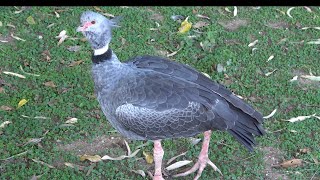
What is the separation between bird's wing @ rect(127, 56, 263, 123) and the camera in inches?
172

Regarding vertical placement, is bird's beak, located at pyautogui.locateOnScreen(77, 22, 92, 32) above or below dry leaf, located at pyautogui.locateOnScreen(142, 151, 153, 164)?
above

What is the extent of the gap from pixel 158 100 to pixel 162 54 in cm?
208

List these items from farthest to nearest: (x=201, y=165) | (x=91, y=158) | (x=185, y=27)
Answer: (x=185, y=27) < (x=91, y=158) < (x=201, y=165)

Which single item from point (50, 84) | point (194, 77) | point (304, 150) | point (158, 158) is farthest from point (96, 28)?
point (304, 150)

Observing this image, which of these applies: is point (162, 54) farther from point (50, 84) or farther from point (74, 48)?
point (50, 84)

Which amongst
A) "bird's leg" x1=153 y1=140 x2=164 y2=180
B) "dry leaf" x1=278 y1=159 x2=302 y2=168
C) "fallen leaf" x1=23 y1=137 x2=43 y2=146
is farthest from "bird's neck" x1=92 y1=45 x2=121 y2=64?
"dry leaf" x1=278 y1=159 x2=302 y2=168

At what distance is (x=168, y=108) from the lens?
13.8ft

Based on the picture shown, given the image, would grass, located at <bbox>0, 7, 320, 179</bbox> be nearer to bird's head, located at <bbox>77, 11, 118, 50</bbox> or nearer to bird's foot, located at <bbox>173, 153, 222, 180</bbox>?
bird's foot, located at <bbox>173, 153, 222, 180</bbox>

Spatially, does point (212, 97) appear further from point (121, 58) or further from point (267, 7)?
point (267, 7)

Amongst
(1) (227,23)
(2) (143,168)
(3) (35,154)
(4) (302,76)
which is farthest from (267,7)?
(3) (35,154)

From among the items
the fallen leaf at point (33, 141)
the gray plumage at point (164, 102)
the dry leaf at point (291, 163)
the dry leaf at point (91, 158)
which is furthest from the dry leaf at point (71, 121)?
the dry leaf at point (291, 163)

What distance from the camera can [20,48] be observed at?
617 centimetres

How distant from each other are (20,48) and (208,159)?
272cm

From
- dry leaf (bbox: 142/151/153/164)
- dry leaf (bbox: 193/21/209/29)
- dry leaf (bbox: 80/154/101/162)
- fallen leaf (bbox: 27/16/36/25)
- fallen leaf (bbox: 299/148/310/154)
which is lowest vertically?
fallen leaf (bbox: 299/148/310/154)
